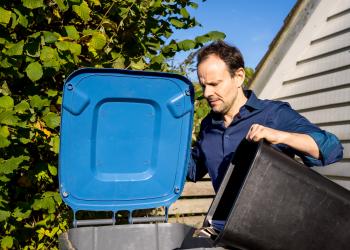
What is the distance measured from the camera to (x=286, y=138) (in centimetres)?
163

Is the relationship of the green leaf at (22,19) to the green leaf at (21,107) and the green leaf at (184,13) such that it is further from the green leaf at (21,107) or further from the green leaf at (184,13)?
the green leaf at (184,13)

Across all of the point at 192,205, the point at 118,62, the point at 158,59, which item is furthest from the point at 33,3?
the point at 192,205

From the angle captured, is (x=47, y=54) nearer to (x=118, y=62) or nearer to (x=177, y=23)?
(x=118, y=62)

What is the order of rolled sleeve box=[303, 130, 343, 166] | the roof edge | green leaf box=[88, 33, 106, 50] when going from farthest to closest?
the roof edge < green leaf box=[88, 33, 106, 50] < rolled sleeve box=[303, 130, 343, 166]

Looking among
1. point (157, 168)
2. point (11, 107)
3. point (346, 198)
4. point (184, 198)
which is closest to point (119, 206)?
point (157, 168)

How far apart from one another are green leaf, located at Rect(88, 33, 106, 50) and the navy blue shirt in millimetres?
738

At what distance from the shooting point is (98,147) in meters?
2.13

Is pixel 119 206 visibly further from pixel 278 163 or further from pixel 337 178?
pixel 337 178

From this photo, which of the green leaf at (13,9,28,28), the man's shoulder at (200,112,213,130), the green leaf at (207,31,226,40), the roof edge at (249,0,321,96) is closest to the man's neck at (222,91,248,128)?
the man's shoulder at (200,112,213,130)

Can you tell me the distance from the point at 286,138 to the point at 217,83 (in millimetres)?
571

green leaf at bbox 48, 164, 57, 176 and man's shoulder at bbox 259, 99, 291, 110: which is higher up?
man's shoulder at bbox 259, 99, 291, 110

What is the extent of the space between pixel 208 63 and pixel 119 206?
872 mm

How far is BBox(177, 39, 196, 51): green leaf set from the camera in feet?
8.50

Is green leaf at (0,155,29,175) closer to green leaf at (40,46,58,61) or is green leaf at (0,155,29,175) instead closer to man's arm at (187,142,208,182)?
green leaf at (40,46,58,61)
